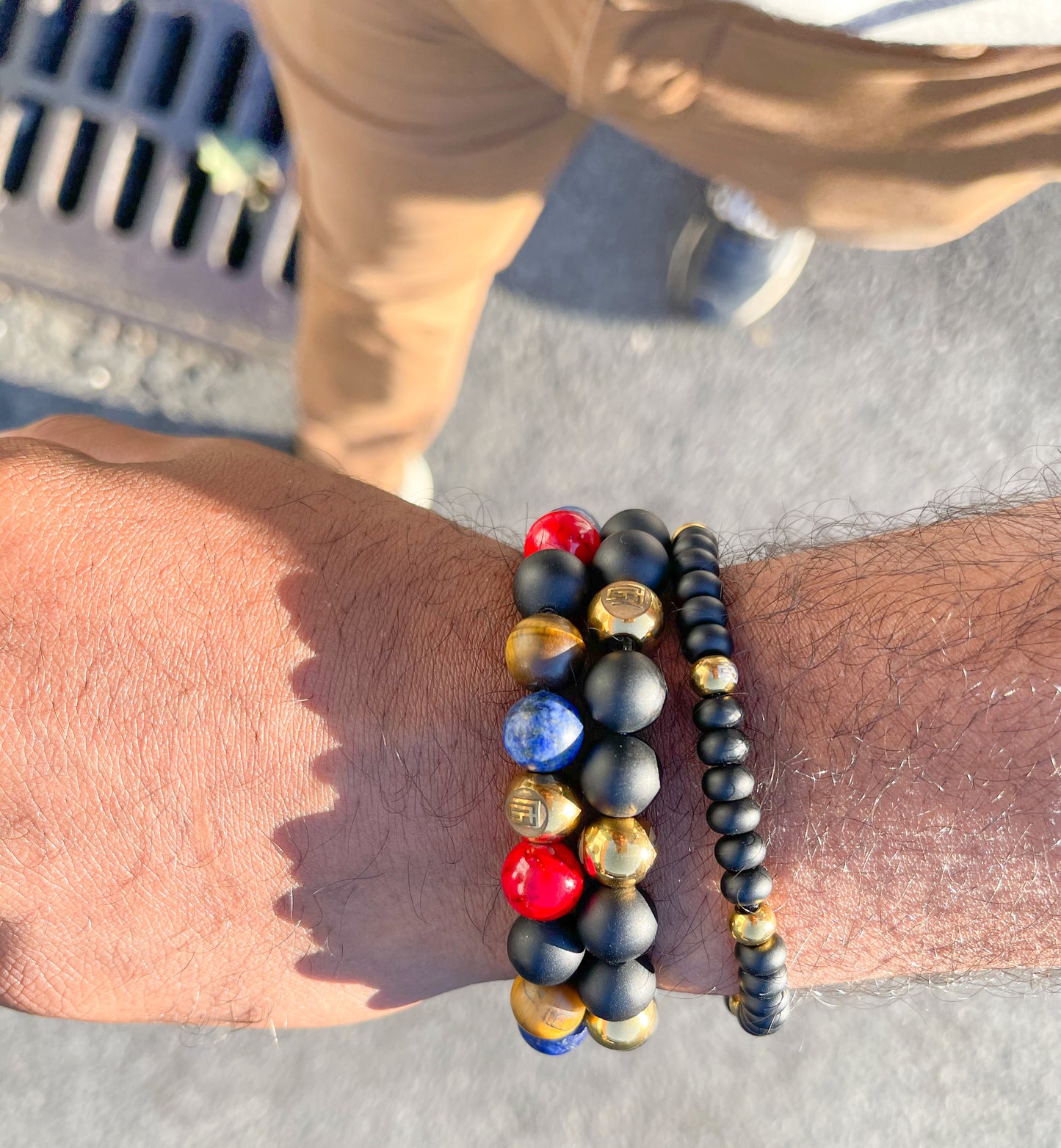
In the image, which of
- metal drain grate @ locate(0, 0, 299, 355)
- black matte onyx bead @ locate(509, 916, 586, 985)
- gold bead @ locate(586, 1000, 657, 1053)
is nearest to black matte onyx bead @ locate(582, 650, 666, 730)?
black matte onyx bead @ locate(509, 916, 586, 985)

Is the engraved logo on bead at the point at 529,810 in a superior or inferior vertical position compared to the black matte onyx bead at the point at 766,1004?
superior

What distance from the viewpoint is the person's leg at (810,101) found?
1.15m

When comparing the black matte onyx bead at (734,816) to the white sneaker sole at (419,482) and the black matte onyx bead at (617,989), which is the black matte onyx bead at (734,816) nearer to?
the black matte onyx bead at (617,989)

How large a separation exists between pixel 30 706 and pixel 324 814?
409mm

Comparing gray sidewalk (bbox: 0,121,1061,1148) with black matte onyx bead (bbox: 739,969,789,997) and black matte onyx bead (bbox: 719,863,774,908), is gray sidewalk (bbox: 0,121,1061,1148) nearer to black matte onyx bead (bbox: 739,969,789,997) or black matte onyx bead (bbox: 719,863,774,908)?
black matte onyx bead (bbox: 739,969,789,997)

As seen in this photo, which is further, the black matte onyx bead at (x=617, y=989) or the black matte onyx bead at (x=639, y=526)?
the black matte onyx bead at (x=639, y=526)

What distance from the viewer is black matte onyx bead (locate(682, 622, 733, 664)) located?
1035mm

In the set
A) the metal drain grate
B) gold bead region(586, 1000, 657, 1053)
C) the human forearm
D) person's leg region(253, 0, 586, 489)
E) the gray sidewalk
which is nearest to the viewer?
the human forearm

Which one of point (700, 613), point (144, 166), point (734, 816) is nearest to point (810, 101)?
point (700, 613)

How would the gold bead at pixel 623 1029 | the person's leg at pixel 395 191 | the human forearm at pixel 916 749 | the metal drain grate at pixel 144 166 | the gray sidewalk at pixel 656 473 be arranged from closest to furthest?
1. the human forearm at pixel 916 749
2. the gold bead at pixel 623 1029
3. the person's leg at pixel 395 191
4. the gray sidewalk at pixel 656 473
5. the metal drain grate at pixel 144 166

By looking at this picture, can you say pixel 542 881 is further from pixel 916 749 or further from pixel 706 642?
pixel 916 749

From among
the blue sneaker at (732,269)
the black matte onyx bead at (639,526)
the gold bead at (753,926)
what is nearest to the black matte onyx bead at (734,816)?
the gold bead at (753,926)

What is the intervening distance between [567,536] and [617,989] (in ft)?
1.75

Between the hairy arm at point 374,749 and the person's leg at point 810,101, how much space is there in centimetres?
51
